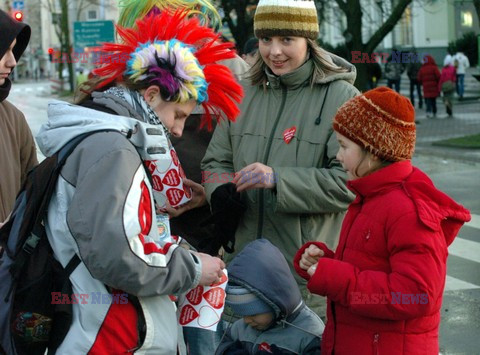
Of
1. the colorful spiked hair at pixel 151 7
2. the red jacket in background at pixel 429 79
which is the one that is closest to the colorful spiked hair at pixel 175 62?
the colorful spiked hair at pixel 151 7

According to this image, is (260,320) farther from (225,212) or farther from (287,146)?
(287,146)

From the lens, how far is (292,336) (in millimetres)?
3299

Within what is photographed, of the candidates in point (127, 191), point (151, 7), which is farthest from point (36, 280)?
point (151, 7)

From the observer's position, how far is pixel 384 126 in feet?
9.75

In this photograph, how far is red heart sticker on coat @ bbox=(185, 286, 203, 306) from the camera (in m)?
2.99

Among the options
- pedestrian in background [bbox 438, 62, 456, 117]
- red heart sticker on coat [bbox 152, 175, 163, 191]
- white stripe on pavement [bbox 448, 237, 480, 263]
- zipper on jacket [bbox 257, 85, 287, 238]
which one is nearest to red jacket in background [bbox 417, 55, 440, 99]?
pedestrian in background [bbox 438, 62, 456, 117]

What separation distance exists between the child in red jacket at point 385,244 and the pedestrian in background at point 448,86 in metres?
20.4

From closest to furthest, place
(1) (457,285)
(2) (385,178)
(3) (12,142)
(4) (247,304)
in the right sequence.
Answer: (2) (385,178) < (4) (247,304) < (3) (12,142) < (1) (457,285)

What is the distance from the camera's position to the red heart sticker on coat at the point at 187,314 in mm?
3023

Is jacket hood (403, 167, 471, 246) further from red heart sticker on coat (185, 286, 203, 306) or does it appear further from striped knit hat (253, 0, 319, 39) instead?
striped knit hat (253, 0, 319, 39)

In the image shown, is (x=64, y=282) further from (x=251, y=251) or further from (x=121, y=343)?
(x=251, y=251)

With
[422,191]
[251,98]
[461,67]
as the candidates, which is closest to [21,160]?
[251,98]

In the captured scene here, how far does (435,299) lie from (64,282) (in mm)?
1195

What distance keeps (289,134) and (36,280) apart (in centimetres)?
140
